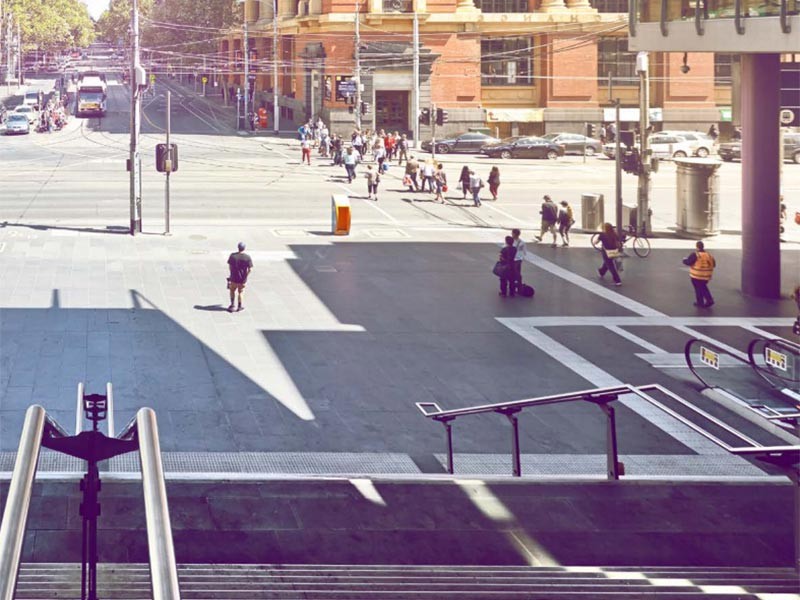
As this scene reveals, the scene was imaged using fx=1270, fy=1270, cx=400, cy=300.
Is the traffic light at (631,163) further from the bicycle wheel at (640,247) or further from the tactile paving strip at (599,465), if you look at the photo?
the tactile paving strip at (599,465)

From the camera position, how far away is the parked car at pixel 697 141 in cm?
7019

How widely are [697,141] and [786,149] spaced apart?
5945 mm

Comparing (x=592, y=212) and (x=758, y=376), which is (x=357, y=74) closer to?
(x=592, y=212)

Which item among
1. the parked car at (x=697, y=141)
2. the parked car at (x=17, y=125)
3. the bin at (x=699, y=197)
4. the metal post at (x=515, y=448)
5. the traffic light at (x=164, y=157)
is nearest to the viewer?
the metal post at (x=515, y=448)

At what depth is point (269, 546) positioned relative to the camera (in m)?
10.6

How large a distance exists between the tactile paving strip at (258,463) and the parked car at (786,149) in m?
54.5

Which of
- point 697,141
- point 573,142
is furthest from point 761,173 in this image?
point 697,141

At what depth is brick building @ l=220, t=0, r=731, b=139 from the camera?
7744cm

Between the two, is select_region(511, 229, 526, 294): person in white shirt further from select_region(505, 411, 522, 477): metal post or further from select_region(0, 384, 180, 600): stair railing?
select_region(0, 384, 180, 600): stair railing

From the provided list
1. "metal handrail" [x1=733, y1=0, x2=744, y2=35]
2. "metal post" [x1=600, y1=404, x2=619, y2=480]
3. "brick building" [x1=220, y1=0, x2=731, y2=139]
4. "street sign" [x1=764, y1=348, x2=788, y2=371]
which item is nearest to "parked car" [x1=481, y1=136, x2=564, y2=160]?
"brick building" [x1=220, y1=0, x2=731, y2=139]

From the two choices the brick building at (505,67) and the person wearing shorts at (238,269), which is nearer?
the person wearing shorts at (238,269)

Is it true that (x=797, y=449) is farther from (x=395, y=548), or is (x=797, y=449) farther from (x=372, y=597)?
(x=395, y=548)

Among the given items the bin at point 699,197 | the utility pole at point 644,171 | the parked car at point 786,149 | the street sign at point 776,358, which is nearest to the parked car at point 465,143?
the parked car at point 786,149

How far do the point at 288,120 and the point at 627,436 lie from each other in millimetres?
81089
